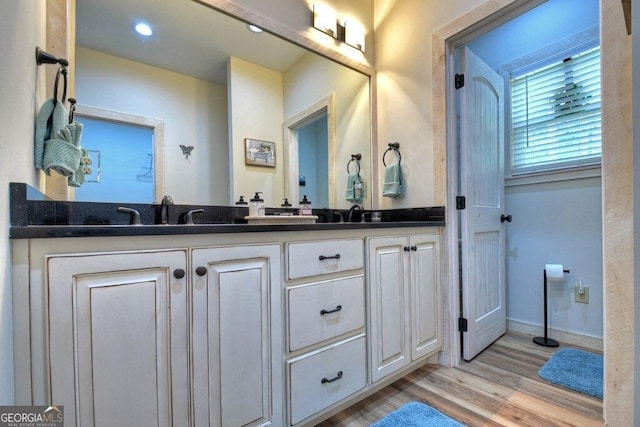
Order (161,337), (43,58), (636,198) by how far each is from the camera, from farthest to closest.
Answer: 1. (43,58)
2. (161,337)
3. (636,198)

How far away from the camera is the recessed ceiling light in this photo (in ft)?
4.46

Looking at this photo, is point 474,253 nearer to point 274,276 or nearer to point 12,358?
point 274,276

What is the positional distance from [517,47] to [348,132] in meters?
1.53

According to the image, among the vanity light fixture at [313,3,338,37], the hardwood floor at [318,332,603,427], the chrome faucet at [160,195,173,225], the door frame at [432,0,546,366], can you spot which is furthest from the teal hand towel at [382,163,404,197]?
the chrome faucet at [160,195,173,225]

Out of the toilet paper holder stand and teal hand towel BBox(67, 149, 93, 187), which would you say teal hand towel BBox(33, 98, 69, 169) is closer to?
teal hand towel BBox(67, 149, 93, 187)

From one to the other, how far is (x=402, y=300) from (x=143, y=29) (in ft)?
6.13

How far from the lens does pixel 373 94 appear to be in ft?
7.25

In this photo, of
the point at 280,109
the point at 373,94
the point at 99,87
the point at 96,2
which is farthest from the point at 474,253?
the point at 96,2

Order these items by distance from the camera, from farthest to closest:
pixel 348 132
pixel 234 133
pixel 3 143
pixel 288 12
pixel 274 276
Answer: pixel 348 132 < pixel 288 12 < pixel 234 133 < pixel 274 276 < pixel 3 143

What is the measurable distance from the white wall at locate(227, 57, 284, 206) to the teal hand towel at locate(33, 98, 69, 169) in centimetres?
78

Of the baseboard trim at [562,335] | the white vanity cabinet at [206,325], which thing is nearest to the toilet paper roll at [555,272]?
the baseboard trim at [562,335]

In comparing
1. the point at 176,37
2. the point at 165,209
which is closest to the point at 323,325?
the point at 165,209

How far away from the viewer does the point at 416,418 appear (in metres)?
1.26

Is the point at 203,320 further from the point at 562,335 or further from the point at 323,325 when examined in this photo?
the point at 562,335
